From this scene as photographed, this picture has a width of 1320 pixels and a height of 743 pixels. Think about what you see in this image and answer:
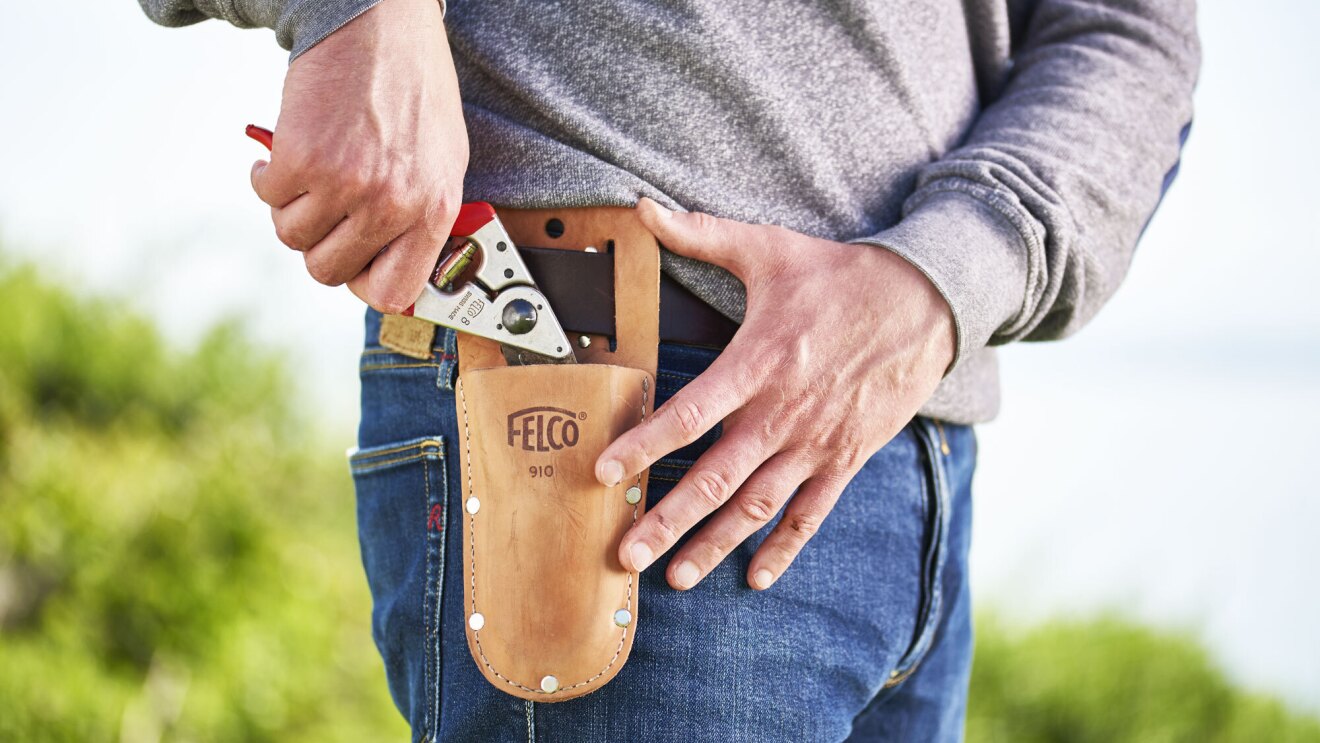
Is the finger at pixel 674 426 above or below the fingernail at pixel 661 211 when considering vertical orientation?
below

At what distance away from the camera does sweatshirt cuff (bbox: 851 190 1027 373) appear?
1.15 meters

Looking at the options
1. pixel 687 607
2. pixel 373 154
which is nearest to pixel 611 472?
pixel 687 607

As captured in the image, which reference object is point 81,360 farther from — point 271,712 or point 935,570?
point 935,570

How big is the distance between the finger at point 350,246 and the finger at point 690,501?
42cm

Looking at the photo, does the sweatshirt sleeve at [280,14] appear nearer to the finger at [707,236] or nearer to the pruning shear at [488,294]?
the pruning shear at [488,294]

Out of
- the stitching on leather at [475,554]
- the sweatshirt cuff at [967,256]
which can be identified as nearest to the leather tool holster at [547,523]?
the stitching on leather at [475,554]

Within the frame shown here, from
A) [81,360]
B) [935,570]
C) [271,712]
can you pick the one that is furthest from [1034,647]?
[81,360]

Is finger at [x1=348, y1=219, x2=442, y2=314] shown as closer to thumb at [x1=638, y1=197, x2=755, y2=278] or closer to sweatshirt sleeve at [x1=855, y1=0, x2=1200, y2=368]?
thumb at [x1=638, y1=197, x2=755, y2=278]

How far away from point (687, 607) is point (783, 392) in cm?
28

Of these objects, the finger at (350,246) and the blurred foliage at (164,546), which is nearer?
the finger at (350,246)

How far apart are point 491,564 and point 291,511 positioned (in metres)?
4.35

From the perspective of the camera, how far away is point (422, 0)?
1.06 metres

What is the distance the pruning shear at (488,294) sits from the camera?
1128 millimetres

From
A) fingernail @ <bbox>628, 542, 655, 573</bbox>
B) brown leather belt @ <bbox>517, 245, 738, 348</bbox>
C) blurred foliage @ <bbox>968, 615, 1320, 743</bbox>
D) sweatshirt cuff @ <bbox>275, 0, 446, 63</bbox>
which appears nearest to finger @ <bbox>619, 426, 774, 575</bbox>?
fingernail @ <bbox>628, 542, 655, 573</bbox>
